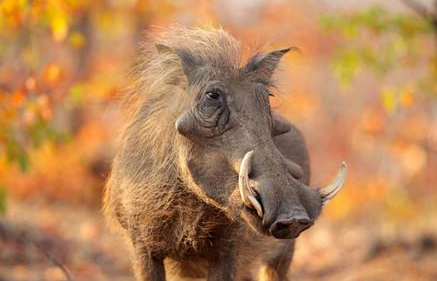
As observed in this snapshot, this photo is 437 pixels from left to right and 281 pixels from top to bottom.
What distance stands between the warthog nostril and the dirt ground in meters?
4.52

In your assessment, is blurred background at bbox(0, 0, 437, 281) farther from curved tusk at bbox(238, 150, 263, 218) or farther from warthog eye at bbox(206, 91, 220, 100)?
curved tusk at bbox(238, 150, 263, 218)

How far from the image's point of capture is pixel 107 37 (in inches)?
960

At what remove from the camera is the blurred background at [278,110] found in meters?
7.27

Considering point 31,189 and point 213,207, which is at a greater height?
point 213,207

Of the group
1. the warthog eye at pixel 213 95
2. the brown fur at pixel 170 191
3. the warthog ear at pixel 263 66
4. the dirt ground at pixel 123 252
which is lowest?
the dirt ground at pixel 123 252

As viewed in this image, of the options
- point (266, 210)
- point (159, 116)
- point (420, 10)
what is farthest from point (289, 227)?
point (420, 10)

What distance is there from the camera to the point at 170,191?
4871 mm

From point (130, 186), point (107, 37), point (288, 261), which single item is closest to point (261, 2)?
point (107, 37)

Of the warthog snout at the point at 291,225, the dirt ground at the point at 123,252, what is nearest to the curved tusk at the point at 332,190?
the warthog snout at the point at 291,225

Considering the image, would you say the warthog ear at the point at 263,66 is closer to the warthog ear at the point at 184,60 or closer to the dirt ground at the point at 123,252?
the warthog ear at the point at 184,60

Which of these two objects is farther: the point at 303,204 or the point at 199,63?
the point at 199,63

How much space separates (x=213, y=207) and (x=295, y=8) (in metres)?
16.3

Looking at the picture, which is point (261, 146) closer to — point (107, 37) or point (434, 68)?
point (434, 68)

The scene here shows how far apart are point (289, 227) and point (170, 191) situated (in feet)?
3.63
